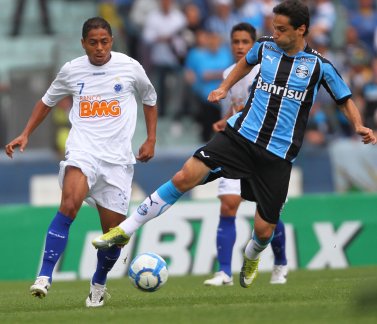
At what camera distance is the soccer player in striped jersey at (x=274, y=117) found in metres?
10.1

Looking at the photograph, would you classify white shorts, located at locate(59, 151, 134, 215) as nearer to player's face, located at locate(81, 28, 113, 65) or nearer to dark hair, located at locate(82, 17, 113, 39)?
player's face, located at locate(81, 28, 113, 65)

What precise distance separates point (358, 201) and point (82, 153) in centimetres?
767

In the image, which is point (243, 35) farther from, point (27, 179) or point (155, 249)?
point (27, 179)

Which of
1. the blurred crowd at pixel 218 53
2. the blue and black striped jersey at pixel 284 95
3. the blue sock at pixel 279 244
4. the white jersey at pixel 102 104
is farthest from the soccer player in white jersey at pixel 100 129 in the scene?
the blurred crowd at pixel 218 53

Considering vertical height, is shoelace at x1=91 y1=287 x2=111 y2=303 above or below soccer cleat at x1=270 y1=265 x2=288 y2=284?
above

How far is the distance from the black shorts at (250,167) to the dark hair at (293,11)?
1.11m

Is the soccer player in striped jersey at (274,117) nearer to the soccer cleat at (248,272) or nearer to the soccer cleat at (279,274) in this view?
the soccer cleat at (248,272)

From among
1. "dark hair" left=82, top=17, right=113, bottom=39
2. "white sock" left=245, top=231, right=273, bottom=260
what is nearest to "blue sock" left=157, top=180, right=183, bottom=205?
"white sock" left=245, top=231, right=273, bottom=260

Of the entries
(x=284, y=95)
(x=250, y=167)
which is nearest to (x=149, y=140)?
(x=250, y=167)

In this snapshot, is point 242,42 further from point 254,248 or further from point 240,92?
point 254,248

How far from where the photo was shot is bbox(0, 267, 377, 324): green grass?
8539mm

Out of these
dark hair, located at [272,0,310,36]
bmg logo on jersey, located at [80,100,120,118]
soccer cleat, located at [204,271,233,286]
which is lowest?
soccer cleat, located at [204,271,233,286]

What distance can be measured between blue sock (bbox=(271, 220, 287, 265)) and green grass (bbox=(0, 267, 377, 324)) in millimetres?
304

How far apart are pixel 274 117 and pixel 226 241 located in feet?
10.3
